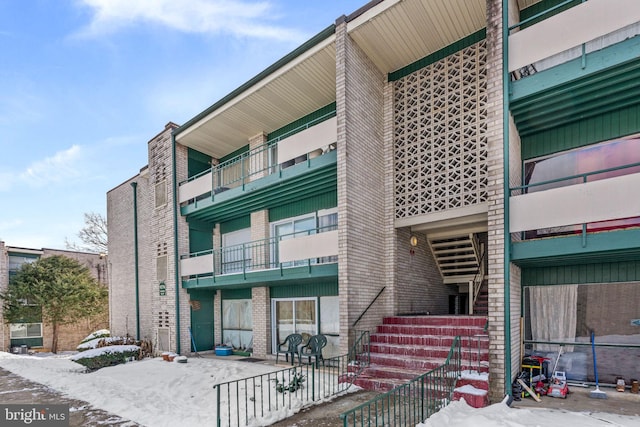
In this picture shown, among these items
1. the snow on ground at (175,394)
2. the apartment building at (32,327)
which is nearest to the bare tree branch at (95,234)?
the apartment building at (32,327)

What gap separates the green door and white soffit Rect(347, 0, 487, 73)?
10643mm

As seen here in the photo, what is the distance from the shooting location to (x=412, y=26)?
8.89m

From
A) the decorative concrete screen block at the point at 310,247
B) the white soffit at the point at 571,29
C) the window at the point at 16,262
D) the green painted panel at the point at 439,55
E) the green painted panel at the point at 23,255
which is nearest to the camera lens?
the white soffit at the point at 571,29

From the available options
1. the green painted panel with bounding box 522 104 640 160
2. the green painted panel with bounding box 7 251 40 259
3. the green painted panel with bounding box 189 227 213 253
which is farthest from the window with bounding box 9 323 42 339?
the green painted panel with bounding box 522 104 640 160

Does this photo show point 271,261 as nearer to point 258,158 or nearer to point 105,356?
point 258,158

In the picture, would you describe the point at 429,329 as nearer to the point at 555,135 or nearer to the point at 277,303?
the point at 555,135

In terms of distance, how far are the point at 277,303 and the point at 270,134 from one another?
6105 millimetres

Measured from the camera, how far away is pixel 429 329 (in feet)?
27.9

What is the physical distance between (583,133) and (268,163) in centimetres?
910

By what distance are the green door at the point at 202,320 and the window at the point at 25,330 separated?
46.8 ft

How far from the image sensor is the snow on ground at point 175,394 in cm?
549

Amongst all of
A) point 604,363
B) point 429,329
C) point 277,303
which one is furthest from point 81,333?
point 604,363

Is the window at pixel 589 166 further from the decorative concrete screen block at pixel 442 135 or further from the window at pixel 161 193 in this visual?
the window at pixel 161 193

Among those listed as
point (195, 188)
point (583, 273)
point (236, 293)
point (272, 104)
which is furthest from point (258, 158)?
point (583, 273)
